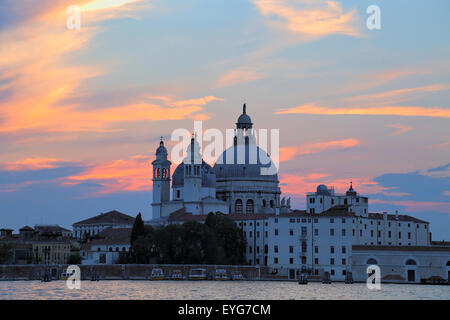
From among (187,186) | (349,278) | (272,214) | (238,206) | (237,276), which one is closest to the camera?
(349,278)

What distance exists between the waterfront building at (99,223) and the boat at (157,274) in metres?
39.9

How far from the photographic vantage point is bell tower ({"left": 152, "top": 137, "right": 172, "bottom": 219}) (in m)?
99.1

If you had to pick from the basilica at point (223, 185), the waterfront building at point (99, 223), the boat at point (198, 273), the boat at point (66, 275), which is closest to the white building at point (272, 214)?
the basilica at point (223, 185)

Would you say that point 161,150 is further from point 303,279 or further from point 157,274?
point 303,279

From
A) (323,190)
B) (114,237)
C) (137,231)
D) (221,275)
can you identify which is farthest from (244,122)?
(221,275)

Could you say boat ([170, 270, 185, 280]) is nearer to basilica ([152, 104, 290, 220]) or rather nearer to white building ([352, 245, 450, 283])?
white building ([352, 245, 450, 283])

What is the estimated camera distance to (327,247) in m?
77.3

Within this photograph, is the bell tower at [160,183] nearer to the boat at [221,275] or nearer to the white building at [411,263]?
the boat at [221,275]

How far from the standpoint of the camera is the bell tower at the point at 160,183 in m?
99.1

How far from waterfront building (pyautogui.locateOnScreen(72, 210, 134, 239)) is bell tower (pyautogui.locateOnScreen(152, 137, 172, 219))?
16.1 m

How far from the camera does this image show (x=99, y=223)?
118 meters

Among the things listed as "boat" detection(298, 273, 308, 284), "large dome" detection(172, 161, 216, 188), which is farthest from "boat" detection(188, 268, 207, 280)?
"large dome" detection(172, 161, 216, 188)

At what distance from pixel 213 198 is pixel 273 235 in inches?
693

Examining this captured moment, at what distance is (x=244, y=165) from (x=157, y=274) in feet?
95.3
